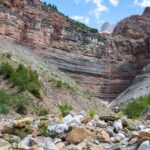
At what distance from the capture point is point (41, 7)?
5581 cm

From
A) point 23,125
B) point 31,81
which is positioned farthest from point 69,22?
point 23,125

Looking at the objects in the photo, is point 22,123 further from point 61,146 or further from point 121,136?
point 121,136

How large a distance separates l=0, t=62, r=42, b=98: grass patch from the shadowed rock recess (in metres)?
17.4

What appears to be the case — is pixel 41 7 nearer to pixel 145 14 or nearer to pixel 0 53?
pixel 0 53

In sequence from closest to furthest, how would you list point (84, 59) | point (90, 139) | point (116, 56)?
point (90, 139) < point (84, 59) < point (116, 56)

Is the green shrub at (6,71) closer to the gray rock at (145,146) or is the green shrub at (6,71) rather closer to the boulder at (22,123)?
the boulder at (22,123)

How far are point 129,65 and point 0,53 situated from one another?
29.4 meters

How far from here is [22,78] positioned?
27.6 metres

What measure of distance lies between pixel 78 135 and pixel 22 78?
19721 mm

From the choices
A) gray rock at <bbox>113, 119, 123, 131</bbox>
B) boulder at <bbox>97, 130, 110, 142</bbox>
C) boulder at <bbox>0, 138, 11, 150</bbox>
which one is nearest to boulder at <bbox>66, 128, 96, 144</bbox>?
boulder at <bbox>97, 130, 110, 142</bbox>

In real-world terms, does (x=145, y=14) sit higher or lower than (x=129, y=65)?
higher

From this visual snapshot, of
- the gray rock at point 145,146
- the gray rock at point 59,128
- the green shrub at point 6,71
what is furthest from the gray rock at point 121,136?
the green shrub at point 6,71

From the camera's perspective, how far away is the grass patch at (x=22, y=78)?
82.2 ft

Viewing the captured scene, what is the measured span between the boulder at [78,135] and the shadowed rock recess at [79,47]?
3906 cm
